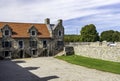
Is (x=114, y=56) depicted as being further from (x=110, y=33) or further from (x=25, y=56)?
(x=110, y=33)

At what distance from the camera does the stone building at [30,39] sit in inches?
1940

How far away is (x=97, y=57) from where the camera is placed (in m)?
42.7

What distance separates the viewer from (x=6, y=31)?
163ft

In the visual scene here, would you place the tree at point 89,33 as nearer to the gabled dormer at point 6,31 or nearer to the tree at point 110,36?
the tree at point 110,36

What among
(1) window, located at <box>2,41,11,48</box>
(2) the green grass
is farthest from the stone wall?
(1) window, located at <box>2,41,11,48</box>

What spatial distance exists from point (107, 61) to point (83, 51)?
33.1 feet

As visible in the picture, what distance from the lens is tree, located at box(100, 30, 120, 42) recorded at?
104m

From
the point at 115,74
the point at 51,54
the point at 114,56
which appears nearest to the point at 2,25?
the point at 51,54

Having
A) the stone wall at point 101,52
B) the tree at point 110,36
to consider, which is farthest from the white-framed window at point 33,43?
the tree at point 110,36

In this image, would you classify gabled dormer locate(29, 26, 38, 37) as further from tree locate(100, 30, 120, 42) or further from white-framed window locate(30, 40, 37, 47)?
tree locate(100, 30, 120, 42)

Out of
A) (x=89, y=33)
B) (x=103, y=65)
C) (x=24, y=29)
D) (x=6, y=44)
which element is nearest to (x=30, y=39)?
(x=24, y=29)

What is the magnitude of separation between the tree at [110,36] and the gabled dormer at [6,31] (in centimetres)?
6504

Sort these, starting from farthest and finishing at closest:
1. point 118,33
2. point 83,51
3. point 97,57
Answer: point 118,33 < point 83,51 < point 97,57

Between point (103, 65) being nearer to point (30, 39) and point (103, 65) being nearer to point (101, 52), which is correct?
point (101, 52)
